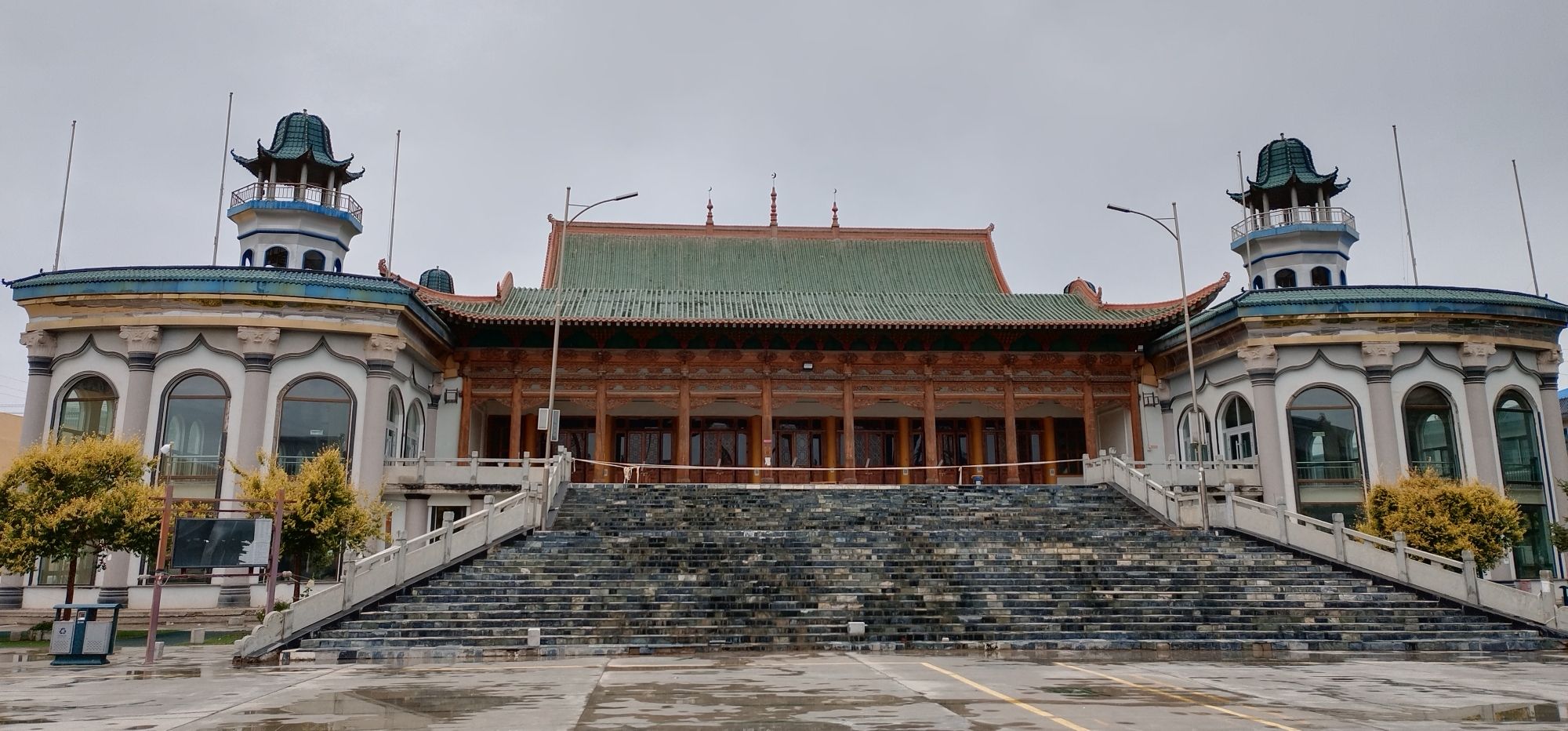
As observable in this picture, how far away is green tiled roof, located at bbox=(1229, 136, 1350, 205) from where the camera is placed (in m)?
37.8

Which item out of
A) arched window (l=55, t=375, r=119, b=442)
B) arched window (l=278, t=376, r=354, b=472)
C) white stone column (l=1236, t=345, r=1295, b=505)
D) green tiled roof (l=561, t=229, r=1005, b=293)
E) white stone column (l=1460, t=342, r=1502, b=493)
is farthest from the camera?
green tiled roof (l=561, t=229, r=1005, b=293)

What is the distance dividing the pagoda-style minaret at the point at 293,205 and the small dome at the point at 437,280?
513cm

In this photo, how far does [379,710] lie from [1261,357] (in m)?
25.9

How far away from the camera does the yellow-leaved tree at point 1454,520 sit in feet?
76.7

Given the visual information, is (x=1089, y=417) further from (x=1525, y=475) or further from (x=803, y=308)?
(x=1525, y=475)

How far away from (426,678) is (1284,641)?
14.3 m

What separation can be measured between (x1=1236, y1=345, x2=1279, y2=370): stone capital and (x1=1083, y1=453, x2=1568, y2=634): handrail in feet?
16.4

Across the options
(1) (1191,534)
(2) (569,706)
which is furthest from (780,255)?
(2) (569,706)

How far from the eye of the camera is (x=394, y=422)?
2914 centimetres

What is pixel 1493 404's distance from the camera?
2928cm

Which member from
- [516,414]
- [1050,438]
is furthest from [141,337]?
[1050,438]

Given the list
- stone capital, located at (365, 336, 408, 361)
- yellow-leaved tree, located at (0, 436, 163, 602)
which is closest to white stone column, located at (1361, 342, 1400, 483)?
stone capital, located at (365, 336, 408, 361)

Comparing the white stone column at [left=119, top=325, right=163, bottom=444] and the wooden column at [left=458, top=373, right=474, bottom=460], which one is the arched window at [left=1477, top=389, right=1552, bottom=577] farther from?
the white stone column at [left=119, top=325, right=163, bottom=444]

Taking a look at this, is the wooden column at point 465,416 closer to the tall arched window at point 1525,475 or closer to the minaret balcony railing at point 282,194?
the minaret balcony railing at point 282,194
